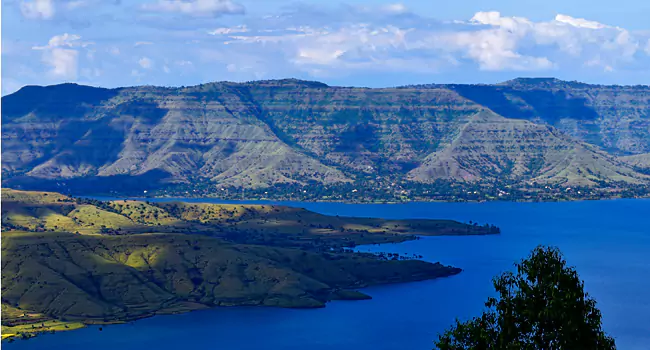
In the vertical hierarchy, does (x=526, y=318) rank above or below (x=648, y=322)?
above

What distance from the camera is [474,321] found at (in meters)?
47.6

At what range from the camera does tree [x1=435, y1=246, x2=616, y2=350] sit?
4225 centimetres

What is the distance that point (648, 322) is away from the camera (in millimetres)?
188875

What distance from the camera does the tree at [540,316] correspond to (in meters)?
42.2

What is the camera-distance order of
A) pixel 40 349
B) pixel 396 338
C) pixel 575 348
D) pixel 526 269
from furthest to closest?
pixel 396 338 < pixel 40 349 < pixel 526 269 < pixel 575 348

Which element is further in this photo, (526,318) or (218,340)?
(218,340)

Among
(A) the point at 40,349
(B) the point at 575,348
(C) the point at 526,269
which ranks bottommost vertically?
(A) the point at 40,349

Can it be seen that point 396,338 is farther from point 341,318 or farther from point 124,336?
point 124,336

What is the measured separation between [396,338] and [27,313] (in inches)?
2968

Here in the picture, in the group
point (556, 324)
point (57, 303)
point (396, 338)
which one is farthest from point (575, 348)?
point (57, 303)

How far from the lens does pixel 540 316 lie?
42719 millimetres

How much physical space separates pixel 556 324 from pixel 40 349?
5611 inches

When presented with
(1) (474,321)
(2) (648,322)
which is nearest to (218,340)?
(2) (648,322)

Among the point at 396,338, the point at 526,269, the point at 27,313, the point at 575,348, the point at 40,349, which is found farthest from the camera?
the point at 27,313
